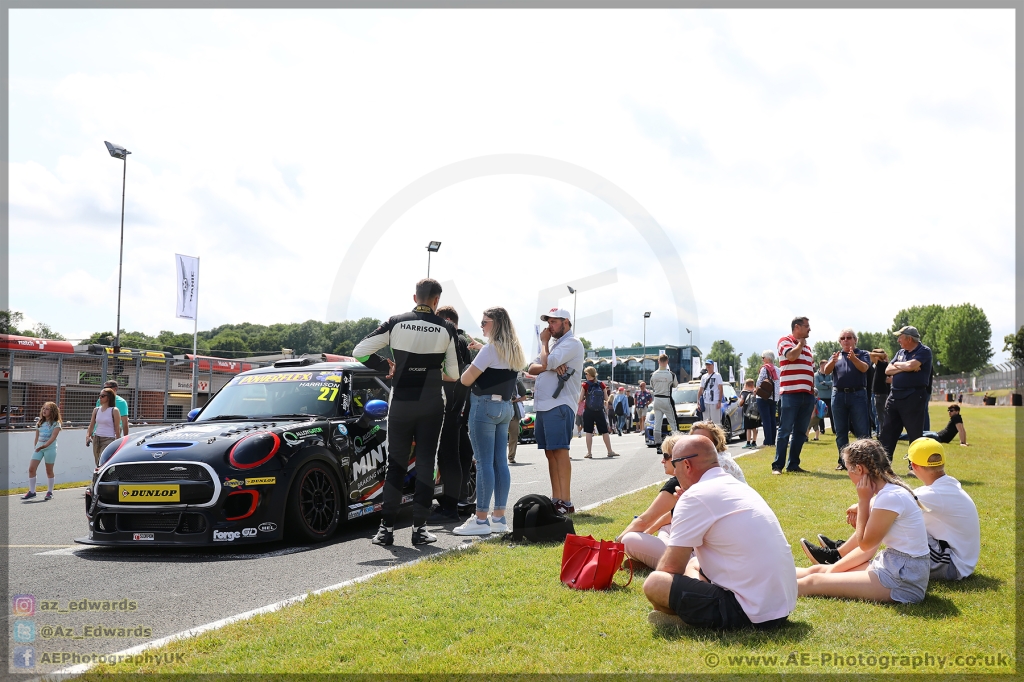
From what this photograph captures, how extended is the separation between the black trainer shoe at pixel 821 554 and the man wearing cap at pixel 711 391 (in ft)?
36.6

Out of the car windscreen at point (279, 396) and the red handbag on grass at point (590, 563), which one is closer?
the red handbag on grass at point (590, 563)

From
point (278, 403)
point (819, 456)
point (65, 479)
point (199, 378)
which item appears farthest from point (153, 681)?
point (199, 378)

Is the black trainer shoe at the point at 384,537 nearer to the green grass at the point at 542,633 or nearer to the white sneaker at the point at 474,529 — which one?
the white sneaker at the point at 474,529

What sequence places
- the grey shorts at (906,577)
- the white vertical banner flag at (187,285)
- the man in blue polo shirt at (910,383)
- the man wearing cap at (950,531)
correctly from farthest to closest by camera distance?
the white vertical banner flag at (187,285) → the man in blue polo shirt at (910,383) → the man wearing cap at (950,531) → the grey shorts at (906,577)

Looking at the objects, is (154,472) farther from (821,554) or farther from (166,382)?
(166,382)

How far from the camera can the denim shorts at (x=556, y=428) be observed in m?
7.47

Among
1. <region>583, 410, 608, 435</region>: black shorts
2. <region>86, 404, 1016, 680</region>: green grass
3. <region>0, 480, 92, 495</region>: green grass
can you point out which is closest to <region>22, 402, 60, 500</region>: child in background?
<region>0, 480, 92, 495</region>: green grass

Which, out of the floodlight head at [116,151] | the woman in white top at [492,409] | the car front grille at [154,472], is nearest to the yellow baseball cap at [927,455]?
the woman in white top at [492,409]

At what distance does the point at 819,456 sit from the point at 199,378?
15.4m

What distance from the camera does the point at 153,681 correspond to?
10.7 ft

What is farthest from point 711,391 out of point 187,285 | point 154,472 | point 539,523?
point 187,285

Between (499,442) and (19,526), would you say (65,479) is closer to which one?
(19,526)

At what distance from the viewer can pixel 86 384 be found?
16.1m

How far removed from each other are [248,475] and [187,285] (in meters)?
23.2
